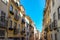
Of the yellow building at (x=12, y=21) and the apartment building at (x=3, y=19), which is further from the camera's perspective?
the yellow building at (x=12, y=21)

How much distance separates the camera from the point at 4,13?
20422 millimetres

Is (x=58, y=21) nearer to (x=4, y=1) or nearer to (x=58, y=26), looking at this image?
(x=58, y=26)

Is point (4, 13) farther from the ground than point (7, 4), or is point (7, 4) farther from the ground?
point (7, 4)

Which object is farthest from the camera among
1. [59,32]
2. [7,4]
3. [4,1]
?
[7,4]

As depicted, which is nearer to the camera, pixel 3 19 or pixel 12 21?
pixel 3 19

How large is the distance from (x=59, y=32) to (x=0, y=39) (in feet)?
24.2

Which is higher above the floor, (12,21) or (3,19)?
(3,19)

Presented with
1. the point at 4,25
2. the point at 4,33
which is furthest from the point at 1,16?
the point at 4,33

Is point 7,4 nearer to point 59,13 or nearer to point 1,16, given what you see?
point 1,16

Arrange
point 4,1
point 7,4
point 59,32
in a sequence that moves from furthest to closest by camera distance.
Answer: point 7,4 → point 4,1 → point 59,32

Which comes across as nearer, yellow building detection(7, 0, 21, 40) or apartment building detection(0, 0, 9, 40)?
apartment building detection(0, 0, 9, 40)

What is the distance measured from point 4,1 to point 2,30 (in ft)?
12.9

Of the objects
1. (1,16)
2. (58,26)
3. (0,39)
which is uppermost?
(1,16)

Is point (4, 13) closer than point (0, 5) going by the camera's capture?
No
